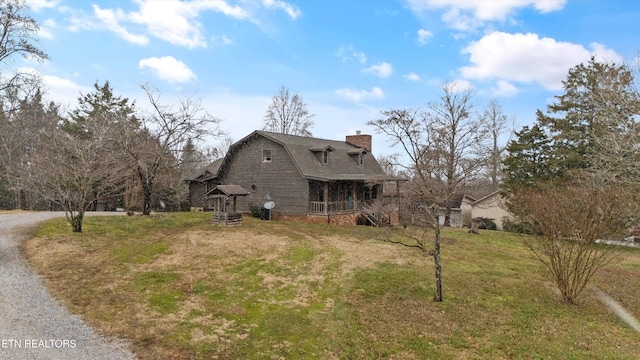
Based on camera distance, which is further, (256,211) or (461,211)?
(461,211)

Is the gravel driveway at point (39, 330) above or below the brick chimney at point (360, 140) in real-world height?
below

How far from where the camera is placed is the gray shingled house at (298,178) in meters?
26.1

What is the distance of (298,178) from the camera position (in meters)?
26.1

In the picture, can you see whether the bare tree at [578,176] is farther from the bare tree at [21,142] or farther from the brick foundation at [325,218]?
the bare tree at [21,142]

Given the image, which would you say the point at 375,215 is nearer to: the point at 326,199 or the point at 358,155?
the point at 326,199

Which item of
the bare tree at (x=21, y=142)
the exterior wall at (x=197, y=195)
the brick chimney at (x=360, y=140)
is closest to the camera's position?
the bare tree at (x=21, y=142)

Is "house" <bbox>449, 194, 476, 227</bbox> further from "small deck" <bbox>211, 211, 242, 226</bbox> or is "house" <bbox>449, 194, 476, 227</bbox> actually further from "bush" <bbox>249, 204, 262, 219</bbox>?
"small deck" <bbox>211, 211, 242, 226</bbox>

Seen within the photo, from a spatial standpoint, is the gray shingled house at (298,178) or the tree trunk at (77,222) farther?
the gray shingled house at (298,178)

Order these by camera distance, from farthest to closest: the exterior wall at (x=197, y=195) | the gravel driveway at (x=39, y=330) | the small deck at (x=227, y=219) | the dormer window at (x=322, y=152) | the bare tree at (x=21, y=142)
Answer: the exterior wall at (x=197, y=195) < the bare tree at (x=21, y=142) < the dormer window at (x=322, y=152) < the small deck at (x=227, y=219) < the gravel driveway at (x=39, y=330)

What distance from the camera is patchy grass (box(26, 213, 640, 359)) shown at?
7.84 meters

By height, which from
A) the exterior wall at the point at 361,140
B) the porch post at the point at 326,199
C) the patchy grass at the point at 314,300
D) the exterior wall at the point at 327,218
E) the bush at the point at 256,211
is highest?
the exterior wall at the point at 361,140

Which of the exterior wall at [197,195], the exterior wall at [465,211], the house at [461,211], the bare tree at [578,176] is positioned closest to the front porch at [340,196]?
the bare tree at [578,176]

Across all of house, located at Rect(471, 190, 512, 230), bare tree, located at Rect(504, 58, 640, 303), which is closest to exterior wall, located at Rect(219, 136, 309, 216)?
bare tree, located at Rect(504, 58, 640, 303)

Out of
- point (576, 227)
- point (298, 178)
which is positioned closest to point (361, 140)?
point (298, 178)
